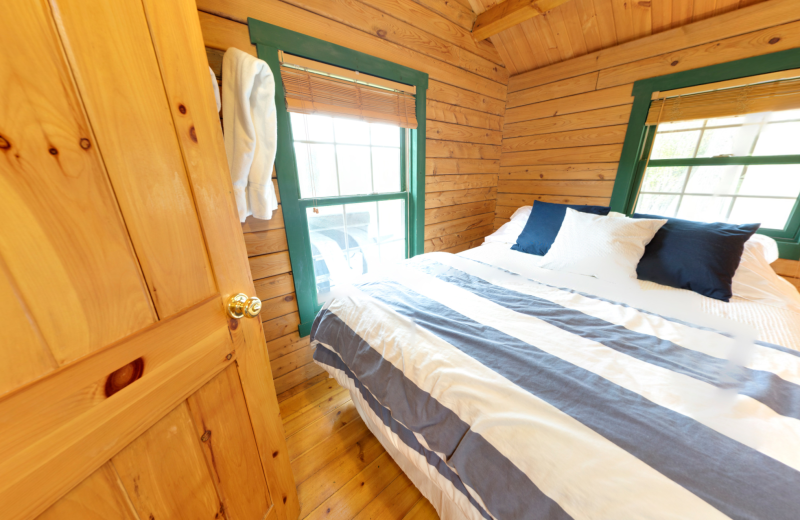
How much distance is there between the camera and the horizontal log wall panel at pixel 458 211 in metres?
2.31

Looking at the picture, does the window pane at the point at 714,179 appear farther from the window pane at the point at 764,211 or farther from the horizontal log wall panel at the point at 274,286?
the horizontal log wall panel at the point at 274,286

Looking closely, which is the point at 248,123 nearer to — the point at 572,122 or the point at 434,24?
the point at 434,24

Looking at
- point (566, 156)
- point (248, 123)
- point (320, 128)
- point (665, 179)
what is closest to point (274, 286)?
point (248, 123)

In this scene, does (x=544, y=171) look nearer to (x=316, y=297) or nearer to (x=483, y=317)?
(x=483, y=317)

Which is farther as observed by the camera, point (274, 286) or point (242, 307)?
→ point (274, 286)

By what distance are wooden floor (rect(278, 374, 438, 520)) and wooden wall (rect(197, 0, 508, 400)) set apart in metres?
0.28

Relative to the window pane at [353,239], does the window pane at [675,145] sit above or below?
above

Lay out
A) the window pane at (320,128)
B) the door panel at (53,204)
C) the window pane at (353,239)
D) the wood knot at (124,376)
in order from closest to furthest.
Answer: the door panel at (53,204) → the wood knot at (124,376) → the window pane at (320,128) → the window pane at (353,239)

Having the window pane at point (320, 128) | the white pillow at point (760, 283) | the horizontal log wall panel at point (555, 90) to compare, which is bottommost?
the white pillow at point (760, 283)

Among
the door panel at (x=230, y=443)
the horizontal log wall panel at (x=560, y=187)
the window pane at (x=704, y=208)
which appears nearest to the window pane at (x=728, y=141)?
the window pane at (x=704, y=208)

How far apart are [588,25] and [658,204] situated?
1416 millimetres

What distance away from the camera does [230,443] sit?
2.37 ft

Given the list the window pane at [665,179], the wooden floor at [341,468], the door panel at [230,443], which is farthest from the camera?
the window pane at [665,179]

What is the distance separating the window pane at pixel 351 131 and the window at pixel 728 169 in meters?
2.11
